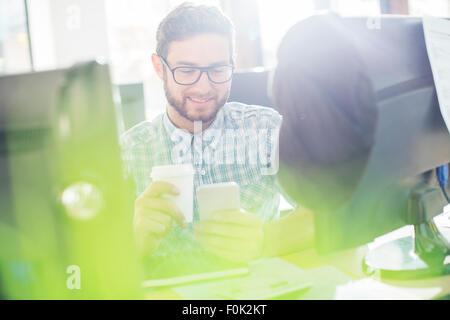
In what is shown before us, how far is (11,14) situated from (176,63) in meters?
2.43

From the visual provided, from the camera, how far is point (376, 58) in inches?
25.3

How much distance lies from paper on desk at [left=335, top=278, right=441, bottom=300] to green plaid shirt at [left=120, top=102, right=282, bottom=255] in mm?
702

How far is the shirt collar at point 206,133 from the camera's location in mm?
1514

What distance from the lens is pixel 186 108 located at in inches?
59.4

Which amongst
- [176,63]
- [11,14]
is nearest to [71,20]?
[11,14]

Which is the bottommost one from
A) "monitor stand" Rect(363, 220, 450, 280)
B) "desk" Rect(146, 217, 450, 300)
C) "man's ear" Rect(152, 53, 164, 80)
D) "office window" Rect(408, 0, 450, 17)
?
"desk" Rect(146, 217, 450, 300)

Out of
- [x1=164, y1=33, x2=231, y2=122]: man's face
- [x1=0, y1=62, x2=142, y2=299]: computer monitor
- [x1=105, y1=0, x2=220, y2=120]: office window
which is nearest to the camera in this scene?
Answer: [x1=0, y1=62, x2=142, y2=299]: computer monitor

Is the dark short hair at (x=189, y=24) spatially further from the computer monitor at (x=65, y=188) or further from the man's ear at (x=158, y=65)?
the computer monitor at (x=65, y=188)

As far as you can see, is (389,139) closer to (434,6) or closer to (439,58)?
(439,58)

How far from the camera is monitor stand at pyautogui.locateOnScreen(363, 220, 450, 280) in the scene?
78 cm

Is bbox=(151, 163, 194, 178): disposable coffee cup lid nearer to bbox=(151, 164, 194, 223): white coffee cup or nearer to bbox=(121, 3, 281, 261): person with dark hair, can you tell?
bbox=(151, 164, 194, 223): white coffee cup

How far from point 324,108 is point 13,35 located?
10.6ft

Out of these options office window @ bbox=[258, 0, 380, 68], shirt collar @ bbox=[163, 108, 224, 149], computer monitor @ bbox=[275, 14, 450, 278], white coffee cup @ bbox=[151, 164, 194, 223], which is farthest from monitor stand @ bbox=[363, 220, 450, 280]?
office window @ bbox=[258, 0, 380, 68]

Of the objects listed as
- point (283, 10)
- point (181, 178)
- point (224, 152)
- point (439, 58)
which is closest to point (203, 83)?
point (224, 152)
